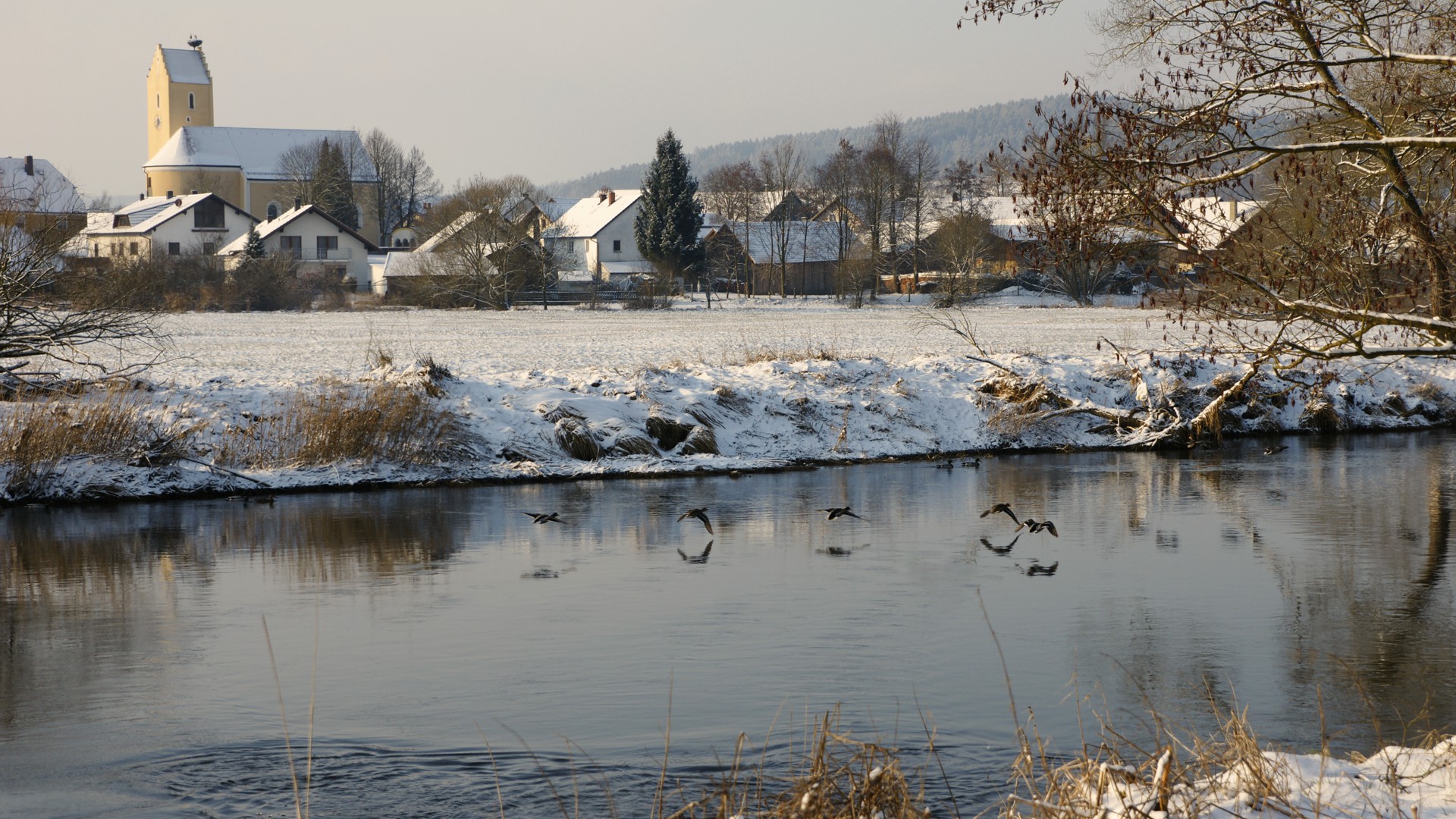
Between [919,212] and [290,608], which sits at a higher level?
[919,212]

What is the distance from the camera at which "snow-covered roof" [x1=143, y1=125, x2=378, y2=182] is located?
109750 mm

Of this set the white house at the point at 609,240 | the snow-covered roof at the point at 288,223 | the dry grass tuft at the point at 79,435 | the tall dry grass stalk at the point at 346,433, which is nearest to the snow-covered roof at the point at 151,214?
the snow-covered roof at the point at 288,223

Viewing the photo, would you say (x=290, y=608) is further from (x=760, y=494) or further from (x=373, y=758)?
(x=760, y=494)

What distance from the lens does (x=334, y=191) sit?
335ft

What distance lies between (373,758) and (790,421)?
1618cm

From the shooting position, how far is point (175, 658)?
10867 mm

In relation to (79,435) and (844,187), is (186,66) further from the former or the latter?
(79,435)

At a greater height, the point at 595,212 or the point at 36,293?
the point at 595,212

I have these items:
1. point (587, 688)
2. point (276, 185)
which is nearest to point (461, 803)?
point (587, 688)

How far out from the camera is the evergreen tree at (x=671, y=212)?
7062 centimetres

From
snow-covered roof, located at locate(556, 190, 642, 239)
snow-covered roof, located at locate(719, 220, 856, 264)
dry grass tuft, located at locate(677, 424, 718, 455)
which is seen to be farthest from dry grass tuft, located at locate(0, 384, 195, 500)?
snow-covered roof, located at locate(556, 190, 642, 239)

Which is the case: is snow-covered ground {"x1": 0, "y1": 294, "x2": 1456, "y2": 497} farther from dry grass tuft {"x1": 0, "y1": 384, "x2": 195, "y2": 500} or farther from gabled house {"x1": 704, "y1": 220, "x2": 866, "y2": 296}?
gabled house {"x1": 704, "y1": 220, "x2": 866, "y2": 296}

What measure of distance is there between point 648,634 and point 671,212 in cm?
6045

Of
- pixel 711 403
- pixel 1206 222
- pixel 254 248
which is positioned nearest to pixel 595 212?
pixel 254 248
